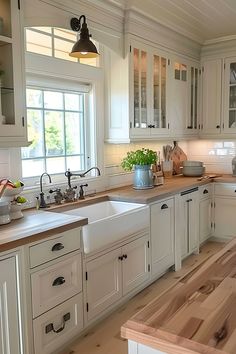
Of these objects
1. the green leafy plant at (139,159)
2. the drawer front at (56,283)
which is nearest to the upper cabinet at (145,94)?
the green leafy plant at (139,159)

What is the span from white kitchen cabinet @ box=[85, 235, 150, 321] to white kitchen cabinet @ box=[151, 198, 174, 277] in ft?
0.45

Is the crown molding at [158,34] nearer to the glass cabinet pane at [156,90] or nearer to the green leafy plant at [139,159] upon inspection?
the glass cabinet pane at [156,90]

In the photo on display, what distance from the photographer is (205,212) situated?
4289mm

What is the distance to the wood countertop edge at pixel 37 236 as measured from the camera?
5.82 ft

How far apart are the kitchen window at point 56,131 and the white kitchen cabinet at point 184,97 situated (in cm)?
123

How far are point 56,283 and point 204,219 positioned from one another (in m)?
2.62

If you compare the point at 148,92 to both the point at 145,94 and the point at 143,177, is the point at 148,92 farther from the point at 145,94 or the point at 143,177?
the point at 143,177

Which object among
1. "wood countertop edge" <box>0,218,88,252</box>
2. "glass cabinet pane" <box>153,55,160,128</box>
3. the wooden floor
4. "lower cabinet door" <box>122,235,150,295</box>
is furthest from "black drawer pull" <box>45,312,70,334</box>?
"glass cabinet pane" <box>153,55,160,128</box>

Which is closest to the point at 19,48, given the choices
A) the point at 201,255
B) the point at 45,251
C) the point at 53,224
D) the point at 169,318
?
the point at 53,224

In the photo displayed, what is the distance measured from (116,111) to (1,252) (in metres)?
2.11

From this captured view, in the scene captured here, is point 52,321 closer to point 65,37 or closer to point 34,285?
point 34,285

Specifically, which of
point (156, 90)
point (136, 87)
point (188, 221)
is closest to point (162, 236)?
point (188, 221)

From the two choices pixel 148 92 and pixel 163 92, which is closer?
pixel 148 92

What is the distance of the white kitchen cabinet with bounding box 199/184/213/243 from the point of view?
163 inches
